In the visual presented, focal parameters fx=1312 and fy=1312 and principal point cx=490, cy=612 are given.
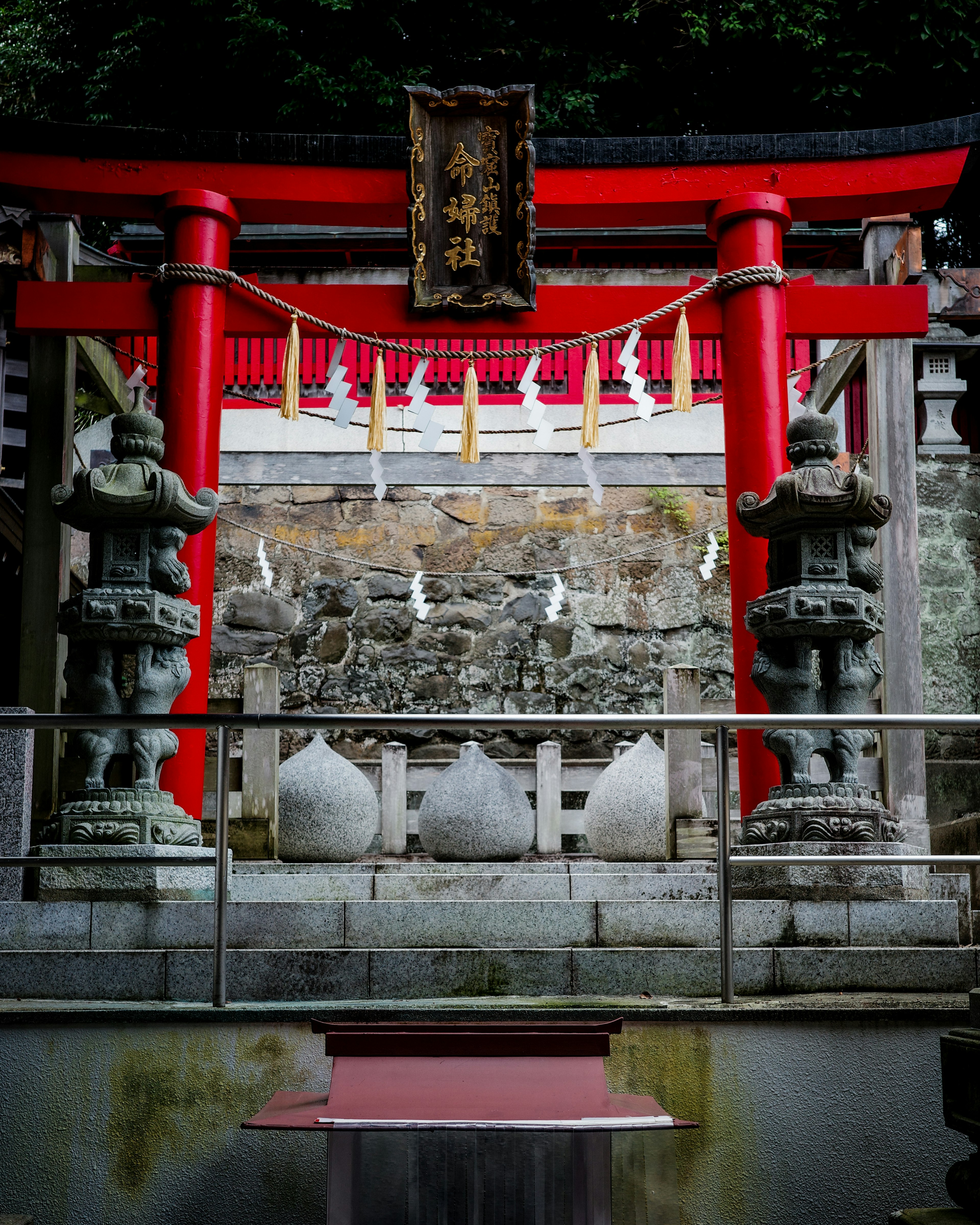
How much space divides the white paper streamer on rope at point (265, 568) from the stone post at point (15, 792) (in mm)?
7072

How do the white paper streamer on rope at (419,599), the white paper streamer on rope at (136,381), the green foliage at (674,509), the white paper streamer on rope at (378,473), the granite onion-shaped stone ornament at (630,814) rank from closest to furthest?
1. the granite onion-shaped stone ornament at (630,814)
2. the white paper streamer on rope at (136,381)
3. the white paper streamer on rope at (378,473)
4. the white paper streamer on rope at (419,599)
5. the green foliage at (674,509)

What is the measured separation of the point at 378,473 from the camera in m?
10.3

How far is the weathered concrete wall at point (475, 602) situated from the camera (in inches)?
460

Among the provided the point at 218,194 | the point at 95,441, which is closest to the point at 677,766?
the point at 218,194

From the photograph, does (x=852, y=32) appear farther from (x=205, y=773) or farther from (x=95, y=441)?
(x=205, y=773)

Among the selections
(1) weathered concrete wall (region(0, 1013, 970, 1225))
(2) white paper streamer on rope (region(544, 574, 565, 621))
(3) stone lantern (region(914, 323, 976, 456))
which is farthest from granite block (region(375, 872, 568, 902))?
(3) stone lantern (region(914, 323, 976, 456))

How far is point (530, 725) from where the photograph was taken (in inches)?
161

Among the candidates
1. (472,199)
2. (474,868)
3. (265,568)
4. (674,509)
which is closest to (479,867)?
(474,868)

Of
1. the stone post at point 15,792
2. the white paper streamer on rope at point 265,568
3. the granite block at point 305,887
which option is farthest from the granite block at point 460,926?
the white paper streamer on rope at point 265,568

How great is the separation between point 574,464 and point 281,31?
7.10 m

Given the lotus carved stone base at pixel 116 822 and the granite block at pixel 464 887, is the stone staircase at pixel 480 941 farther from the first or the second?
the lotus carved stone base at pixel 116 822

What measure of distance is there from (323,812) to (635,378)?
10.2ft

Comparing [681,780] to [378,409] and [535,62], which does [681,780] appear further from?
[535,62]

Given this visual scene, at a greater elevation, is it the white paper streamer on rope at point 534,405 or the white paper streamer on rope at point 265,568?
the white paper streamer on rope at point 534,405
